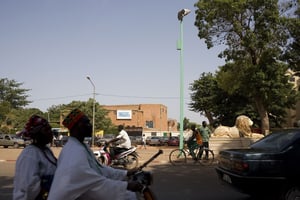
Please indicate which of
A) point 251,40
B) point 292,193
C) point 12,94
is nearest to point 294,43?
point 251,40

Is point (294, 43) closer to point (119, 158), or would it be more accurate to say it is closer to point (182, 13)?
point (182, 13)

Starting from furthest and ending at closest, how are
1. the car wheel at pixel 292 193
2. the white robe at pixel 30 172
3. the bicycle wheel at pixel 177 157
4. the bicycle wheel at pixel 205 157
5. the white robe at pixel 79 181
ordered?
the bicycle wheel at pixel 177 157 < the bicycle wheel at pixel 205 157 < the car wheel at pixel 292 193 < the white robe at pixel 30 172 < the white robe at pixel 79 181

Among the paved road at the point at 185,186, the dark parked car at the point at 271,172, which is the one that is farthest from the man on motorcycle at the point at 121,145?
the dark parked car at the point at 271,172

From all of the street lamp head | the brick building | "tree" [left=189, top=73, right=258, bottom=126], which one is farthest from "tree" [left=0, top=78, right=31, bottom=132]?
the street lamp head

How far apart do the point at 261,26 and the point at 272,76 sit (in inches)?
149

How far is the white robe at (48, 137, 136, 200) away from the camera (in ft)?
8.82

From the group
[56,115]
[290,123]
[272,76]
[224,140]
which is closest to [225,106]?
[290,123]

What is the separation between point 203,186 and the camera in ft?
32.6

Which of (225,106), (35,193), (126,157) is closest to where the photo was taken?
(35,193)

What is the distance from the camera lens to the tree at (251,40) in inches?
1002

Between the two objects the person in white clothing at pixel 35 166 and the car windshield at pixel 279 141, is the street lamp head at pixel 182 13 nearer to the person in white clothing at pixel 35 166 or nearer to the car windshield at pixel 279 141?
the car windshield at pixel 279 141

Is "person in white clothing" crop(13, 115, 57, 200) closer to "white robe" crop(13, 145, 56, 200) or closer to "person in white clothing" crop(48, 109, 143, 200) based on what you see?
"white robe" crop(13, 145, 56, 200)

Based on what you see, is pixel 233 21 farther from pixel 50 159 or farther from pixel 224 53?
pixel 50 159

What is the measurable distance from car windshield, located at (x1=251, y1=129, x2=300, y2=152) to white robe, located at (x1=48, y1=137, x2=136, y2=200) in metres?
4.85
